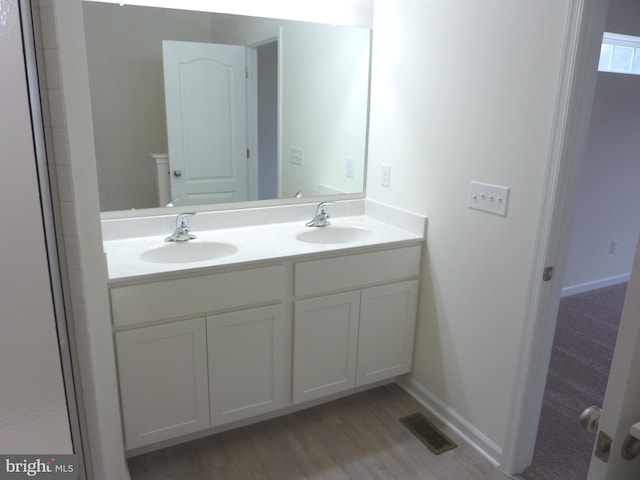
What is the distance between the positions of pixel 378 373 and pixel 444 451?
0.46 meters

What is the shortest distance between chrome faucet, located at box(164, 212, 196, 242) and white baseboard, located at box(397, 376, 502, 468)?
4.32ft

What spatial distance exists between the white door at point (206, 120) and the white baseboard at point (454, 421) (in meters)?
1.28

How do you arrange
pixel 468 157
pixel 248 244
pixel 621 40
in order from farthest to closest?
pixel 621 40
pixel 248 244
pixel 468 157

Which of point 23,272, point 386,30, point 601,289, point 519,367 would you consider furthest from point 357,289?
point 601,289

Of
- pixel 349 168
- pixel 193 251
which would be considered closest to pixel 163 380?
pixel 193 251

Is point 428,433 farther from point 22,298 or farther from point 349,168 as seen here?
point 22,298

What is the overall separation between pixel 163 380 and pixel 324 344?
69cm

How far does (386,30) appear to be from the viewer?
2.40 m

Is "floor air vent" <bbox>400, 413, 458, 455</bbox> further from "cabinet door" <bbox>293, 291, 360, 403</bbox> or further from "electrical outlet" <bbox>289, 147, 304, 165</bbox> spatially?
"electrical outlet" <bbox>289, 147, 304, 165</bbox>

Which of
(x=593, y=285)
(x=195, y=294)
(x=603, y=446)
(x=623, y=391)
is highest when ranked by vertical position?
(x=623, y=391)

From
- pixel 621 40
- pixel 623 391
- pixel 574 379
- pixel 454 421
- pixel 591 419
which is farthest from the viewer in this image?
pixel 621 40

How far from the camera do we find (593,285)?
→ 3.91m

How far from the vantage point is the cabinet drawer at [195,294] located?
5.70ft

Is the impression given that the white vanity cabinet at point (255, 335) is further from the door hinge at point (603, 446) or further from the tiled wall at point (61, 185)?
the door hinge at point (603, 446)
